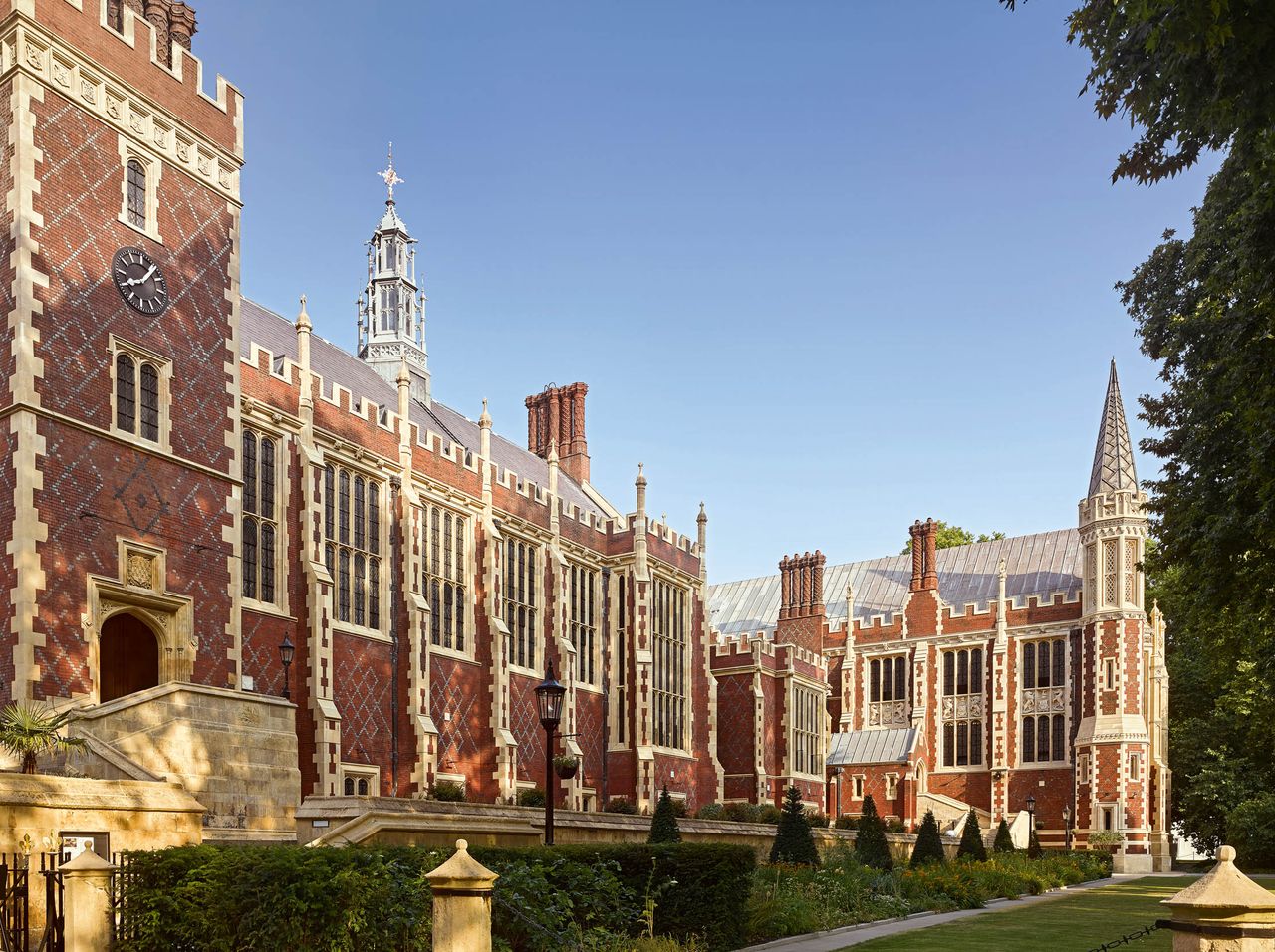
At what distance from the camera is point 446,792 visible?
27.6m

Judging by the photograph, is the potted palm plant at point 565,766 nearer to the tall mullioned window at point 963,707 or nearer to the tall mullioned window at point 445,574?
the tall mullioned window at point 445,574

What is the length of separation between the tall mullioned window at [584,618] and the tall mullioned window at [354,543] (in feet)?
28.6

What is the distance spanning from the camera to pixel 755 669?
153 feet

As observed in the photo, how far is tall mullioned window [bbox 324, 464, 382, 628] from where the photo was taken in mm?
28281

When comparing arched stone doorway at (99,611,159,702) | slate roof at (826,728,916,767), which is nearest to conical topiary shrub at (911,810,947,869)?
arched stone doorway at (99,611,159,702)

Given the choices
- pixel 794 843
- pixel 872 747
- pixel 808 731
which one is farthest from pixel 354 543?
pixel 872 747

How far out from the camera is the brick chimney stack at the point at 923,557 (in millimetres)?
59906

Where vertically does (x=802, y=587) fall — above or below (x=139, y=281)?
below

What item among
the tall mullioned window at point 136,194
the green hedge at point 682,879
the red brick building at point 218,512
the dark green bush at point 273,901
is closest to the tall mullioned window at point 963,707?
the red brick building at point 218,512

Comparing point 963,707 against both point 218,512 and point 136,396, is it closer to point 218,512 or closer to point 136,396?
point 218,512

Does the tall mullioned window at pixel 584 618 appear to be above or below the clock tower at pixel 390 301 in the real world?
below

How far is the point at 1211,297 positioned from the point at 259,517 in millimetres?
18421

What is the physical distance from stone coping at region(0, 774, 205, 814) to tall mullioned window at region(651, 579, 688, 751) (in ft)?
89.7

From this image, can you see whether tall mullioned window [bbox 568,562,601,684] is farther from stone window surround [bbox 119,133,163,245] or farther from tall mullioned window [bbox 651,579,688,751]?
stone window surround [bbox 119,133,163,245]
